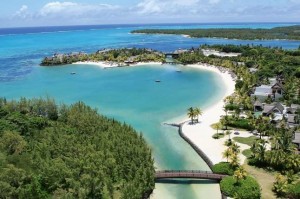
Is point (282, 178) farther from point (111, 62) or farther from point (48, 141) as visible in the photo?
point (111, 62)

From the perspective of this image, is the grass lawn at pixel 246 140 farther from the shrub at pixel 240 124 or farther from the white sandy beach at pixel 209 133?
the shrub at pixel 240 124

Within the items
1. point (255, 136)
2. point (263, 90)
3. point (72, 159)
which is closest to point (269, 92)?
point (263, 90)

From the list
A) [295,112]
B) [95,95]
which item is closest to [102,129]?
[295,112]

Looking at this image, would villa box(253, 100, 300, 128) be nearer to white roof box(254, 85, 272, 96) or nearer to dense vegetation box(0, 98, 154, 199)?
white roof box(254, 85, 272, 96)

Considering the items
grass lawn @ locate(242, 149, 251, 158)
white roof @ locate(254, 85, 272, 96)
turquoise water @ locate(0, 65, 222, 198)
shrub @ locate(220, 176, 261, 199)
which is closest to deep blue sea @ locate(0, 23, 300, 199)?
turquoise water @ locate(0, 65, 222, 198)

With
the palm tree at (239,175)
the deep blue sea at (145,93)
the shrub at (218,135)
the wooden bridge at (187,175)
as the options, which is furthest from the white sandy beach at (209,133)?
the palm tree at (239,175)

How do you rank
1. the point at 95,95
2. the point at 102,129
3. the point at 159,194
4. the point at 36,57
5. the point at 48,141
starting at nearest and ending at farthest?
the point at 159,194
the point at 48,141
the point at 102,129
the point at 95,95
the point at 36,57

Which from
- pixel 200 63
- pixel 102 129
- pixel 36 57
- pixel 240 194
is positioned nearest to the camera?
pixel 240 194

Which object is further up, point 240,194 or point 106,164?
point 106,164

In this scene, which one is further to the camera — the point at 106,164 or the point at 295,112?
the point at 295,112
